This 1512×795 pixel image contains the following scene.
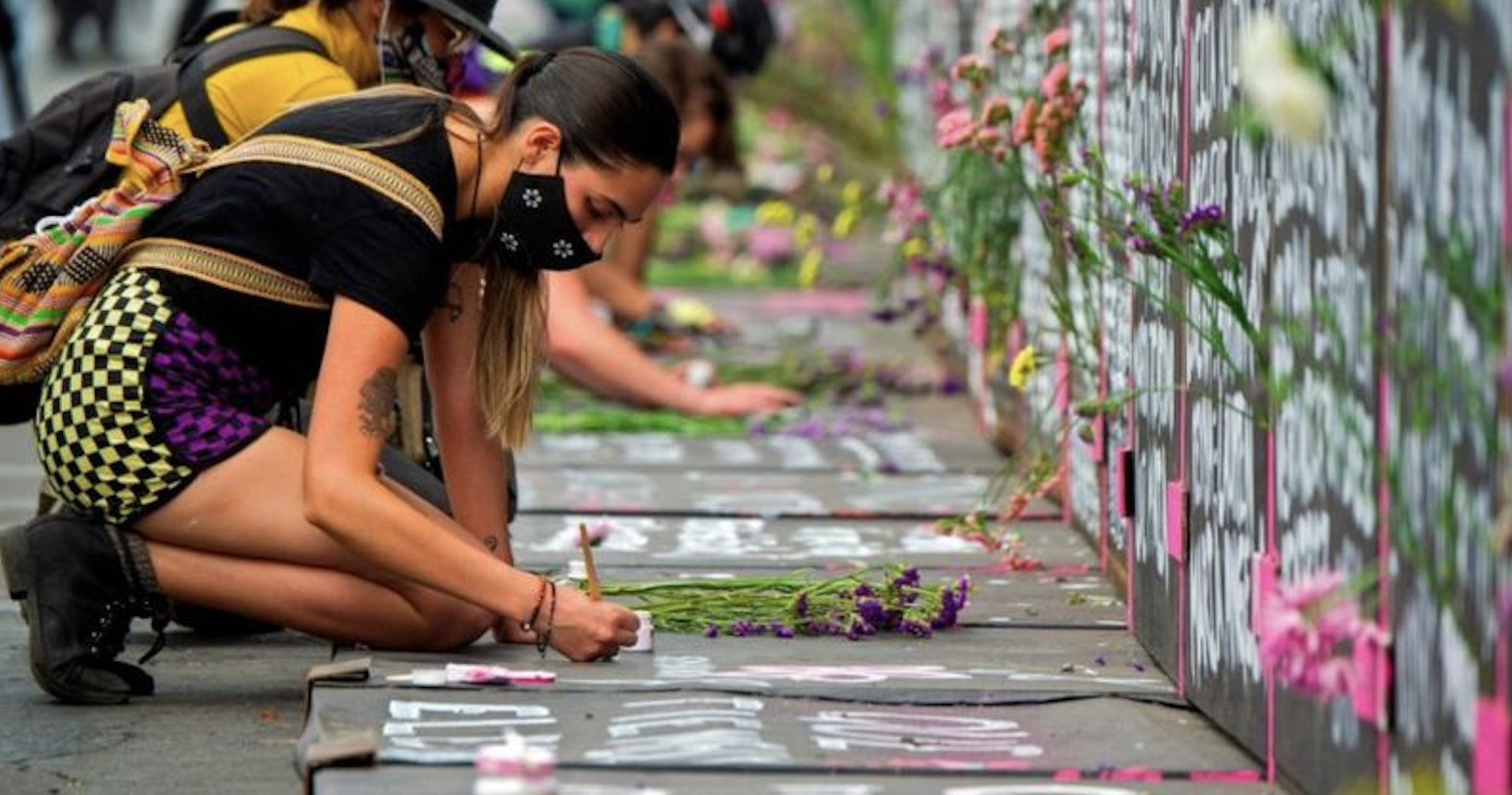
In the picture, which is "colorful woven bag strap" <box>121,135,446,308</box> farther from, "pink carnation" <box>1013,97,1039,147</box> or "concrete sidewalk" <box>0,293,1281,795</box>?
"pink carnation" <box>1013,97,1039,147</box>

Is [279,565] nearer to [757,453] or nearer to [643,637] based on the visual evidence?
[643,637]

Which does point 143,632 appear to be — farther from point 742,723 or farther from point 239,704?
point 742,723

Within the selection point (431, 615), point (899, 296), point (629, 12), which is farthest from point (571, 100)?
point (899, 296)

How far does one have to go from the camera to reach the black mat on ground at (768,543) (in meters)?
5.44

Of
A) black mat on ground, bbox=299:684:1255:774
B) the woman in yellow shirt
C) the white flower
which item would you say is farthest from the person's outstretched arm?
the white flower

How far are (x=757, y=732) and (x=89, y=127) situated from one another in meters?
1.76

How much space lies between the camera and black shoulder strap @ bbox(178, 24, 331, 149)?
489 centimetres

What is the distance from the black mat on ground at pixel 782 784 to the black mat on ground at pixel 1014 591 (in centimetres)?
123

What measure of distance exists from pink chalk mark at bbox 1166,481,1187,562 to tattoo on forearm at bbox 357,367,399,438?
113 centimetres

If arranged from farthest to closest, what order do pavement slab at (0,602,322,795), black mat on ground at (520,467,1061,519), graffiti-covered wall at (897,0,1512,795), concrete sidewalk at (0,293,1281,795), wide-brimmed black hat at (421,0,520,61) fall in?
black mat on ground at (520,467,1061,519), wide-brimmed black hat at (421,0,520,61), pavement slab at (0,602,322,795), concrete sidewalk at (0,293,1281,795), graffiti-covered wall at (897,0,1512,795)

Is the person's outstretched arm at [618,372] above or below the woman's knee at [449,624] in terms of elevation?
below

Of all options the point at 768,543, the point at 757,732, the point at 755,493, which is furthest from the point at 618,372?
the point at 757,732

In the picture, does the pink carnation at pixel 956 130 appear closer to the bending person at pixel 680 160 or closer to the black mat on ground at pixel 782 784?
the black mat on ground at pixel 782 784

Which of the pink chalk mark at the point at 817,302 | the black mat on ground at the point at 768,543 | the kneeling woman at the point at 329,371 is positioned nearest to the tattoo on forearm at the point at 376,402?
the kneeling woman at the point at 329,371
